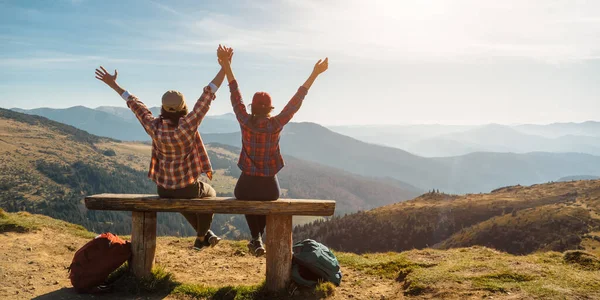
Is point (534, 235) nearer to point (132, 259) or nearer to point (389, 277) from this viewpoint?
point (389, 277)

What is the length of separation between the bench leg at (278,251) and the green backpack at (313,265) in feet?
0.97

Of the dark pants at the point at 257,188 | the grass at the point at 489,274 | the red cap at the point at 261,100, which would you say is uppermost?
the red cap at the point at 261,100

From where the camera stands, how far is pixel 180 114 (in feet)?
26.0

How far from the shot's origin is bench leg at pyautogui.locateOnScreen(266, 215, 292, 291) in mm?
8203

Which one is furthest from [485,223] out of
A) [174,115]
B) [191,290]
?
[174,115]

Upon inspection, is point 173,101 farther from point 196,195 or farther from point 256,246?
point 256,246

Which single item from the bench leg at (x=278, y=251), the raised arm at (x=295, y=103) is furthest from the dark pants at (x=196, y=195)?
the raised arm at (x=295, y=103)

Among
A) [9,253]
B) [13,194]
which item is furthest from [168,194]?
[13,194]

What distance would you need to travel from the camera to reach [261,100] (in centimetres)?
803

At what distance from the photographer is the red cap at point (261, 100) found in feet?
26.3

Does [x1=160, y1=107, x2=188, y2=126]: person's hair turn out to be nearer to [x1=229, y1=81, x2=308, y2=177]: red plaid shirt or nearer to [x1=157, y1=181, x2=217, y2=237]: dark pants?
[x1=229, y1=81, x2=308, y2=177]: red plaid shirt

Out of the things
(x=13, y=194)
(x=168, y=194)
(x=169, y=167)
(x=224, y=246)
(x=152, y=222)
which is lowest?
(x=13, y=194)

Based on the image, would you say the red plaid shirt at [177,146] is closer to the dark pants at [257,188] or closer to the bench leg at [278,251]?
the dark pants at [257,188]

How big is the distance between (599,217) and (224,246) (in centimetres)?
7235
